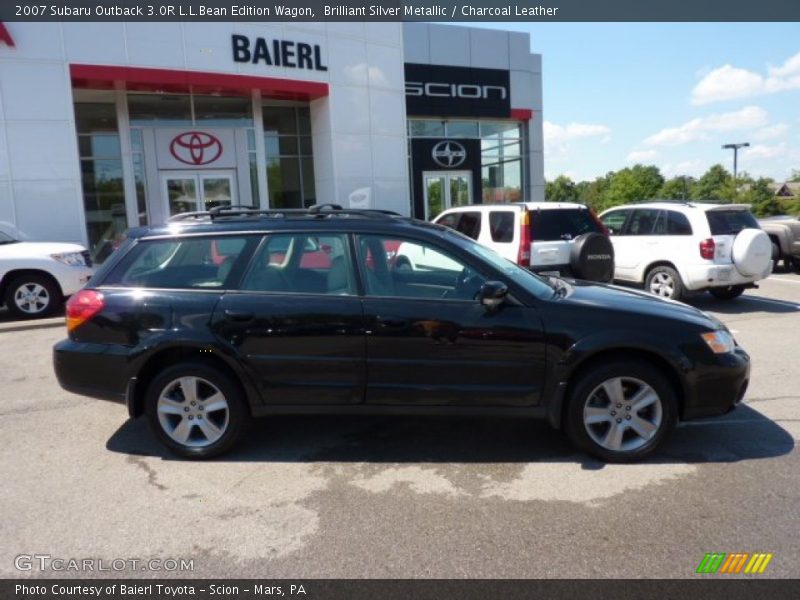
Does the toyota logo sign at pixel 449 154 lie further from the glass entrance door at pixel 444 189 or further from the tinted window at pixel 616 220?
the tinted window at pixel 616 220

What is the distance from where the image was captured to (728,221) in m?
9.58

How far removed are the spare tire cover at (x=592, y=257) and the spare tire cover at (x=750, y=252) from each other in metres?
1.96

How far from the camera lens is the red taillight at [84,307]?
4.38 m

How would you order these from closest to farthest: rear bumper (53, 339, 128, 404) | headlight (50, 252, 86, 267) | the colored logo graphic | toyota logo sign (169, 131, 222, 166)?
the colored logo graphic
rear bumper (53, 339, 128, 404)
headlight (50, 252, 86, 267)
toyota logo sign (169, 131, 222, 166)

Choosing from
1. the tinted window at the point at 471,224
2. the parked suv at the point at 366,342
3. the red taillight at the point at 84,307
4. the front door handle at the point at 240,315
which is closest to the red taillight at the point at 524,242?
the tinted window at the point at 471,224

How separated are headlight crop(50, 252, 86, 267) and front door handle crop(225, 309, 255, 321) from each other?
24.1 feet

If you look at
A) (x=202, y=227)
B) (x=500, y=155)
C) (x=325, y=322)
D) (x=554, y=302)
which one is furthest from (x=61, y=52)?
(x=500, y=155)

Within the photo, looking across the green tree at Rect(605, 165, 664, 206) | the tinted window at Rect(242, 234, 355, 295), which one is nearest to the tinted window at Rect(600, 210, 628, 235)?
the tinted window at Rect(242, 234, 355, 295)

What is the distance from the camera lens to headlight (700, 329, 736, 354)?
4098 mm

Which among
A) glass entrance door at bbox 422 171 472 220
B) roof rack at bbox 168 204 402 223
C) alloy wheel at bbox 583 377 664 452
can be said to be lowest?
alloy wheel at bbox 583 377 664 452

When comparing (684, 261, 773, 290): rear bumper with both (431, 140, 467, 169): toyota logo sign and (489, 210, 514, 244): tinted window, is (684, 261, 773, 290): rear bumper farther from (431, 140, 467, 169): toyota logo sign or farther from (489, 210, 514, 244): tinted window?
(431, 140, 467, 169): toyota logo sign

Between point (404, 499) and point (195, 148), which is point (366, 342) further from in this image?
point (195, 148)

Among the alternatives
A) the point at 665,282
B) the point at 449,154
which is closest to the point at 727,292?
the point at 665,282

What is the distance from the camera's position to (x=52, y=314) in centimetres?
1038
